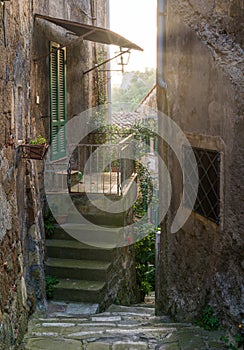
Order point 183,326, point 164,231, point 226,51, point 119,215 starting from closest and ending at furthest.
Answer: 1. point 226,51
2. point 183,326
3. point 164,231
4. point 119,215

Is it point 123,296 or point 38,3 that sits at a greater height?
point 38,3

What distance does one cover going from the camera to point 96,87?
12617 mm

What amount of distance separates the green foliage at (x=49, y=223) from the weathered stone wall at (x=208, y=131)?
8.95ft

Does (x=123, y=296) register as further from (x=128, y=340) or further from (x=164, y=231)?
(x=128, y=340)

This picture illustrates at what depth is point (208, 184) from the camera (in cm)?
457

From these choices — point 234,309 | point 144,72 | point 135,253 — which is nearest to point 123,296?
point 135,253

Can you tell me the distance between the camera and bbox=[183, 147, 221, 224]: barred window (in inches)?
171

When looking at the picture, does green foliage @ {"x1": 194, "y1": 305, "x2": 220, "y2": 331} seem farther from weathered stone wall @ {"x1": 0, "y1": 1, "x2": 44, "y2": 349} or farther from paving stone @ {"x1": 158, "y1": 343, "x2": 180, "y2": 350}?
weathered stone wall @ {"x1": 0, "y1": 1, "x2": 44, "y2": 349}

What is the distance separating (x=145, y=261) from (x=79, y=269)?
3.93 metres

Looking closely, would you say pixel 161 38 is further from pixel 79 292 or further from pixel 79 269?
pixel 79 292

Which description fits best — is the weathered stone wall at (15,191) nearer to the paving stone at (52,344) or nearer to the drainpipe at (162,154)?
the paving stone at (52,344)

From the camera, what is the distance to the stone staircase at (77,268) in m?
6.99

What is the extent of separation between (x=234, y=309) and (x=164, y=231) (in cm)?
218

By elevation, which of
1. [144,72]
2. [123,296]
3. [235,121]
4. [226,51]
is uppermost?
[144,72]
